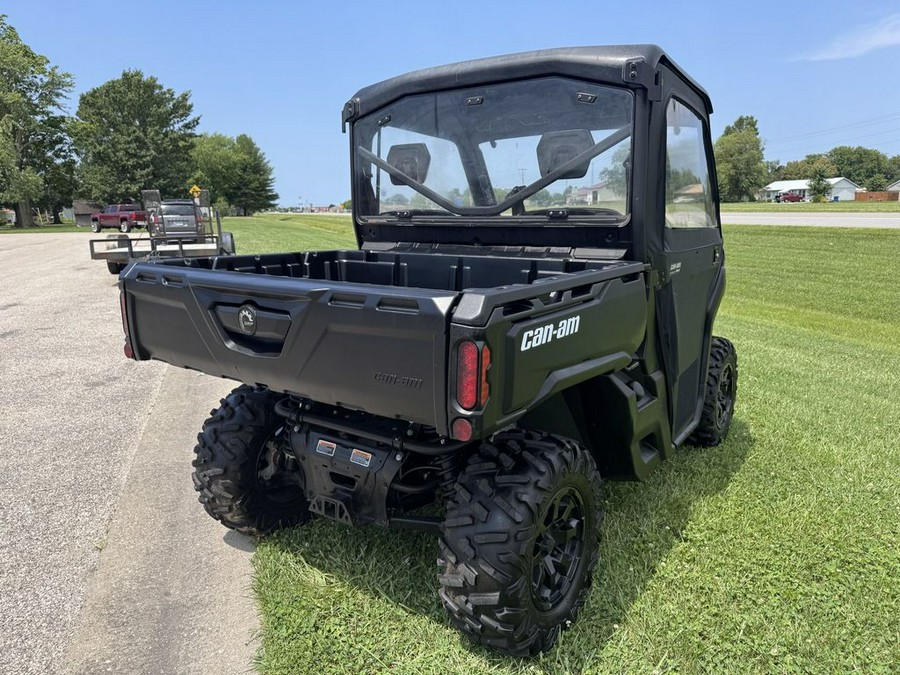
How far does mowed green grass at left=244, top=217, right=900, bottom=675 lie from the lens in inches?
101

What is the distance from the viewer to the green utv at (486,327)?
218 centimetres

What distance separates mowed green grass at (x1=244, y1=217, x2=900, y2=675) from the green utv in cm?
25

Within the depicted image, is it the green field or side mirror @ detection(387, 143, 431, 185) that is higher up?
side mirror @ detection(387, 143, 431, 185)

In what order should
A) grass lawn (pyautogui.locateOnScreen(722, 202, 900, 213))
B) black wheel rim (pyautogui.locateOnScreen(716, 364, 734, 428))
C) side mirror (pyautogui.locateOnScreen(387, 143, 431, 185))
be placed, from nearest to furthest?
side mirror (pyautogui.locateOnScreen(387, 143, 431, 185))
black wheel rim (pyautogui.locateOnScreen(716, 364, 734, 428))
grass lawn (pyautogui.locateOnScreen(722, 202, 900, 213))

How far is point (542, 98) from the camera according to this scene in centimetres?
323

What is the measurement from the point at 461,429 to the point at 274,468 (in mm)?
1633

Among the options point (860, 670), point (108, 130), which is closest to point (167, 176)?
point (108, 130)

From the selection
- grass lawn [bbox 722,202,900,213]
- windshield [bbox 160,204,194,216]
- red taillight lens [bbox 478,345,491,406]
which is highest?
windshield [bbox 160,204,194,216]

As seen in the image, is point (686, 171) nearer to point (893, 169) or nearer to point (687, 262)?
point (687, 262)

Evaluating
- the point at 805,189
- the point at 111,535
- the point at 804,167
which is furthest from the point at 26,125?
the point at 804,167

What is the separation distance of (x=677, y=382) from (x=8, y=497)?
4.00 m

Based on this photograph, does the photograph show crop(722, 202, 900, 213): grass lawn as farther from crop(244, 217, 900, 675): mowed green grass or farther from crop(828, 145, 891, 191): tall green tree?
crop(828, 145, 891, 191): tall green tree

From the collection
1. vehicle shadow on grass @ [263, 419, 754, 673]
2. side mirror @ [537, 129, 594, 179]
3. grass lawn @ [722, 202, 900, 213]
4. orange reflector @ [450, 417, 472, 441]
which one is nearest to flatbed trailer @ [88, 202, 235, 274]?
vehicle shadow on grass @ [263, 419, 754, 673]

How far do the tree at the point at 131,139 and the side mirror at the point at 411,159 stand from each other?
56655mm
